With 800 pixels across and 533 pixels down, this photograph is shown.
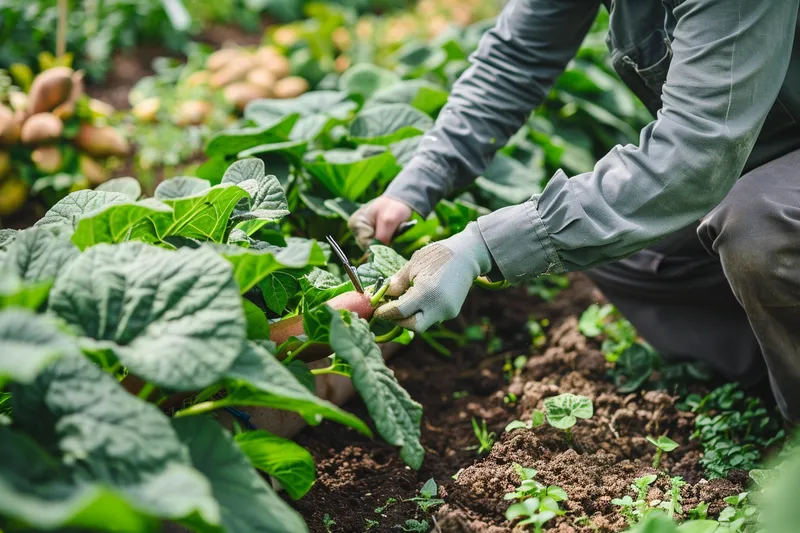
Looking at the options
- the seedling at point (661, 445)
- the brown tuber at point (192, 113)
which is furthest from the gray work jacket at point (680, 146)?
the brown tuber at point (192, 113)

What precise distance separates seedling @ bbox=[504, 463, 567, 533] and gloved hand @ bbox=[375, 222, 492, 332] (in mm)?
372

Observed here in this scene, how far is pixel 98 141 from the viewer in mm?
2902

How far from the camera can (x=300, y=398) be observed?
1165mm

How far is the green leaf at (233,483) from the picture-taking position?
1146 mm

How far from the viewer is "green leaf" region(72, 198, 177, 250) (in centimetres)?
135

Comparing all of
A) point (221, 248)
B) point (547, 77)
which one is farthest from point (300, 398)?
point (547, 77)

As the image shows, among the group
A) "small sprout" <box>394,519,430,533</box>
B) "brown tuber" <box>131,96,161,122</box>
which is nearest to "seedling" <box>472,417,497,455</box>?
"small sprout" <box>394,519,430,533</box>

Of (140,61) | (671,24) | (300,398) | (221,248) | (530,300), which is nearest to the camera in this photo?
(300,398)

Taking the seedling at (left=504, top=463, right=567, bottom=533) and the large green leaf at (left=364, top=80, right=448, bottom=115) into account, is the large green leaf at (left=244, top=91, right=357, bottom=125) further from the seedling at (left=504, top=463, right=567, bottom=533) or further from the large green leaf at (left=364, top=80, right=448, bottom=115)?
the seedling at (left=504, top=463, right=567, bottom=533)

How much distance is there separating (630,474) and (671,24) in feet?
3.40

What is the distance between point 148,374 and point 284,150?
4.00ft

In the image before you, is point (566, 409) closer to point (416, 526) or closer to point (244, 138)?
point (416, 526)

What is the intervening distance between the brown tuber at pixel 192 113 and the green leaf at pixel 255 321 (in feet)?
7.18

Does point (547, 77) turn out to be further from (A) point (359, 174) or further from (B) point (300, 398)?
(B) point (300, 398)
